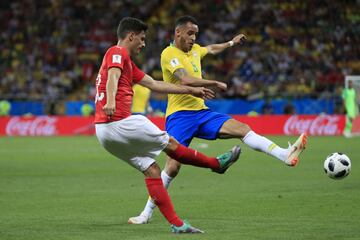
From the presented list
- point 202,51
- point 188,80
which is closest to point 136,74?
point 188,80

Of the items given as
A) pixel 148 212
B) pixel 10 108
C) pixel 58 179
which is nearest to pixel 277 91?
pixel 10 108

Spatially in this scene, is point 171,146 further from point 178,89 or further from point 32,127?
point 32,127

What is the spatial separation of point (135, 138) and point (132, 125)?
0.46 ft

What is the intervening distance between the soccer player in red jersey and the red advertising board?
23122 millimetres

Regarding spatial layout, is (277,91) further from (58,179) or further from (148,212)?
(148,212)

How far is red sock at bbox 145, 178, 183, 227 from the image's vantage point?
28.2 feet

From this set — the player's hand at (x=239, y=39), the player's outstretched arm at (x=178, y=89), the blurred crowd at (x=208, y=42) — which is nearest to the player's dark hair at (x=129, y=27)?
the player's outstretched arm at (x=178, y=89)

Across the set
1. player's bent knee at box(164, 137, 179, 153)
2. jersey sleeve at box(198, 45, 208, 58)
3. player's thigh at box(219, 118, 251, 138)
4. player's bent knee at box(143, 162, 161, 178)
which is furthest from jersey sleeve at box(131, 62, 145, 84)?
jersey sleeve at box(198, 45, 208, 58)

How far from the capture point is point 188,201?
12227 millimetres

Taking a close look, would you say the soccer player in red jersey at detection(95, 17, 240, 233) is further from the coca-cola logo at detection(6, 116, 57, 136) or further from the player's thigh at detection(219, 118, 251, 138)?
the coca-cola logo at detection(6, 116, 57, 136)

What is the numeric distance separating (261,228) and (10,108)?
27.6m

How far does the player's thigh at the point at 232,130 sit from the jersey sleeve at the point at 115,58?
231 cm

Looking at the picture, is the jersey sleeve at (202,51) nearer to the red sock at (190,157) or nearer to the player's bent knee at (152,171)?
the red sock at (190,157)

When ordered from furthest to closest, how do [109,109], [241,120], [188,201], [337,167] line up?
1. [241,120]
2. [188,201]
3. [337,167]
4. [109,109]
